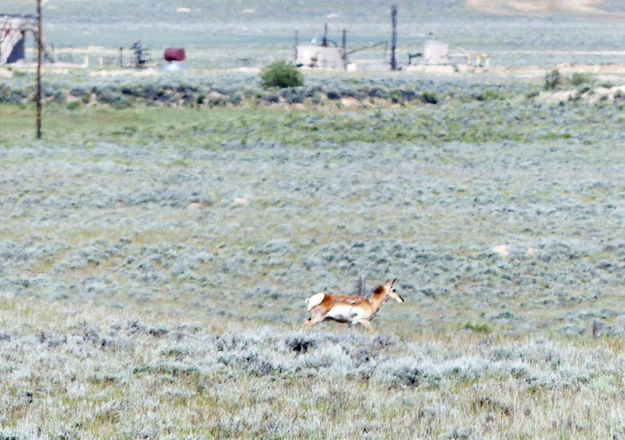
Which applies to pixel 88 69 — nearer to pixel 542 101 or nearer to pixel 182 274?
pixel 542 101

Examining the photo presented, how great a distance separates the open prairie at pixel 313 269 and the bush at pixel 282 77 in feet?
28.3

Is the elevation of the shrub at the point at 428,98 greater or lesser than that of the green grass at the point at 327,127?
greater

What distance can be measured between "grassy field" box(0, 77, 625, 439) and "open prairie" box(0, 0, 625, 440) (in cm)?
5

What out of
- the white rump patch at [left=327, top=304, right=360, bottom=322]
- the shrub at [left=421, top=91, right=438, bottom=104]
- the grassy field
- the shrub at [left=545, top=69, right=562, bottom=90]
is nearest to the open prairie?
the grassy field

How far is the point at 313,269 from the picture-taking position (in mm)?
20703

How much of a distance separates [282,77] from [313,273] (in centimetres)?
4523

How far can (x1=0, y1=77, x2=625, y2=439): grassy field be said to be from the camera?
7605mm

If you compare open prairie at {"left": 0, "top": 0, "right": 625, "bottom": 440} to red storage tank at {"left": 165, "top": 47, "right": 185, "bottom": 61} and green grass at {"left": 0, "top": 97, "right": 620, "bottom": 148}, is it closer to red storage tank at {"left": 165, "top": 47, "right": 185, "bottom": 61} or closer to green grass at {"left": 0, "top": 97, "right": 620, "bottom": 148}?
green grass at {"left": 0, "top": 97, "right": 620, "bottom": 148}

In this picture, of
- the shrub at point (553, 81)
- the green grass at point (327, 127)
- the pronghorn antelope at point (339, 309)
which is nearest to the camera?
the pronghorn antelope at point (339, 309)

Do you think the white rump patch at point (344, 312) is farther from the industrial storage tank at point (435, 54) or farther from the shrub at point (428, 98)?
the industrial storage tank at point (435, 54)

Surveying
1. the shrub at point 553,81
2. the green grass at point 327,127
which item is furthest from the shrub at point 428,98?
the green grass at point 327,127

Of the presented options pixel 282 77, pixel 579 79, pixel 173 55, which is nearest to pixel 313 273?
pixel 282 77

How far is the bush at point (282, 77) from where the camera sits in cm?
6431

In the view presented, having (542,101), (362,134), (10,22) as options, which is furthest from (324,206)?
(10,22)
